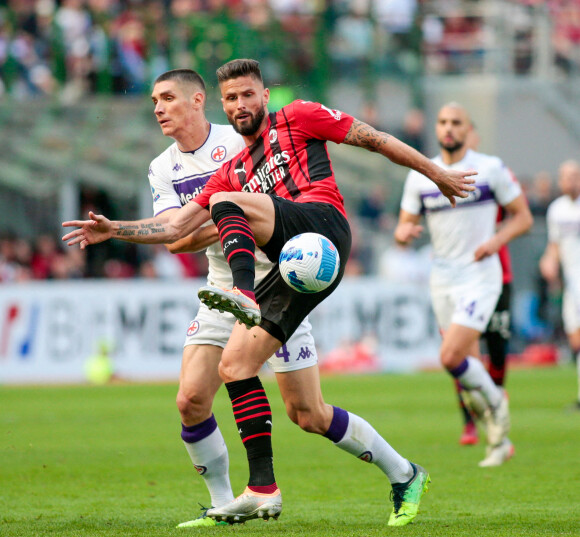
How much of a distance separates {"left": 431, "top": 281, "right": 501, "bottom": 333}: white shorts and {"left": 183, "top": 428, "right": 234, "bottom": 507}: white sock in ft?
11.1

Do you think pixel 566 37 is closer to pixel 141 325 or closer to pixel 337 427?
pixel 141 325

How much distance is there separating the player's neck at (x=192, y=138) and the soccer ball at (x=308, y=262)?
1.57 meters

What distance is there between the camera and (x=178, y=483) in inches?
319

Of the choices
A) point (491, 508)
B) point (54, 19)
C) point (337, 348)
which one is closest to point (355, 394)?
point (337, 348)

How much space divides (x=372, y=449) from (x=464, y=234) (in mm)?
3880

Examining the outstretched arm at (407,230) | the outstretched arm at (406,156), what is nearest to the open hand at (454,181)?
the outstretched arm at (406,156)

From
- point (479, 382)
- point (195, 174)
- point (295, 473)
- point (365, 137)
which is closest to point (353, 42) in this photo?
point (479, 382)

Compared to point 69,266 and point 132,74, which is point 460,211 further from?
point 132,74

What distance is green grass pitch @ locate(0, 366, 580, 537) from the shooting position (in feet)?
20.2

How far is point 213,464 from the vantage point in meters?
6.61

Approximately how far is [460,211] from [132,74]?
12.7m

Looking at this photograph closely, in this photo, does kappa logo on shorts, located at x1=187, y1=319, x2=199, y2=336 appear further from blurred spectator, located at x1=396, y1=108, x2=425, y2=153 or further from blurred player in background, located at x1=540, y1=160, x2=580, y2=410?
blurred spectator, located at x1=396, y1=108, x2=425, y2=153

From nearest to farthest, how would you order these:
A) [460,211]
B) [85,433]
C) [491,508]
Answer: [491,508], [460,211], [85,433]

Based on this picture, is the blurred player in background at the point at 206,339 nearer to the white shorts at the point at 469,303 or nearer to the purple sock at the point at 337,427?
the purple sock at the point at 337,427
